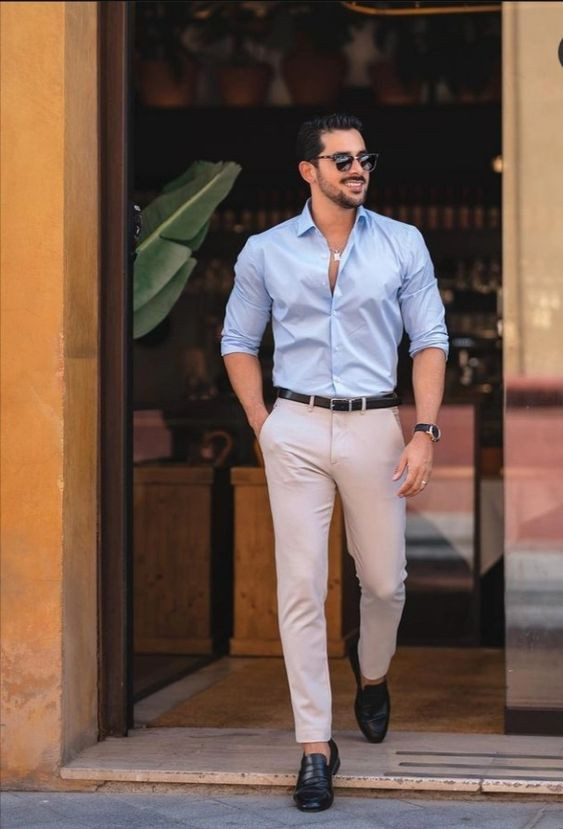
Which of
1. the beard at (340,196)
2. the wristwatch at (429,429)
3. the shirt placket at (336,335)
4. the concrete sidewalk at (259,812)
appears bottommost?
the concrete sidewalk at (259,812)

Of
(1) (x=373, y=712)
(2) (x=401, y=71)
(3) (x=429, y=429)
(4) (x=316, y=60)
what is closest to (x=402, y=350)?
(2) (x=401, y=71)

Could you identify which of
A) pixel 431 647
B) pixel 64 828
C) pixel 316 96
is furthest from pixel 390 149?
pixel 64 828

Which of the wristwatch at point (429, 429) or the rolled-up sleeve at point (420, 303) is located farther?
the rolled-up sleeve at point (420, 303)

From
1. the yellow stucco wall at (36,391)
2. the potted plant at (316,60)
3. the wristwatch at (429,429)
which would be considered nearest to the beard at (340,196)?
the wristwatch at (429,429)

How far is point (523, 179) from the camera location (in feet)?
17.3

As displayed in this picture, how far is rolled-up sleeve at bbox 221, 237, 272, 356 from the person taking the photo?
15.9 feet

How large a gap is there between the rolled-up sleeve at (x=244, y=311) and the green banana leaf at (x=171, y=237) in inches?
40.4

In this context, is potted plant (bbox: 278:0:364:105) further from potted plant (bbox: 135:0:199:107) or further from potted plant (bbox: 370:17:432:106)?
potted plant (bbox: 135:0:199:107)

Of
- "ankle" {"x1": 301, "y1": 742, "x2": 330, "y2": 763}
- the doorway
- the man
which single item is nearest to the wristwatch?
the man

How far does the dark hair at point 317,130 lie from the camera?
4.72 m

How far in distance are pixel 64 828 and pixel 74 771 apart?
435mm

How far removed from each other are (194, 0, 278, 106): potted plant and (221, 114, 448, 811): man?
5.71 m

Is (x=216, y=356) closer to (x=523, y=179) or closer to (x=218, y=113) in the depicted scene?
(x=218, y=113)

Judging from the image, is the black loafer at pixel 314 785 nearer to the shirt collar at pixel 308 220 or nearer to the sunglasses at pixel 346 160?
the shirt collar at pixel 308 220
